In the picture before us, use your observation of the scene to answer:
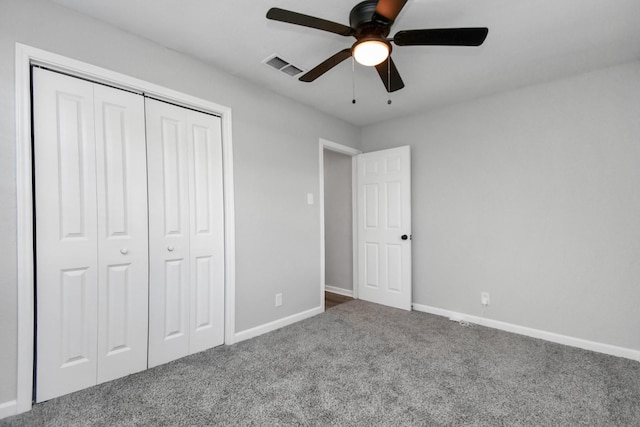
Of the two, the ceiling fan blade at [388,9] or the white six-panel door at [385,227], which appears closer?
the ceiling fan blade at [388,9]

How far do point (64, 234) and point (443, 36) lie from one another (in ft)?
8.27

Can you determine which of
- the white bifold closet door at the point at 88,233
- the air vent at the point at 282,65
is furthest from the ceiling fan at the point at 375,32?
the white bifold closet door at the point at 88,233

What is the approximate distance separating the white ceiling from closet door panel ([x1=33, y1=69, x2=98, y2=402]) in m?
0.62

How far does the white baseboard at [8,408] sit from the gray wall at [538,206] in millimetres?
3491

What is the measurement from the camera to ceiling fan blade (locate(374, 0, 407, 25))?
1338 mm

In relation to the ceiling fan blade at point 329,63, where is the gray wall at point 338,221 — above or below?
below

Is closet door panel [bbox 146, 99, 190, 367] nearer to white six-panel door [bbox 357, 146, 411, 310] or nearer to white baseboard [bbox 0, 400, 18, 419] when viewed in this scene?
white baseboard [bbox 0, 400, 18, 419]

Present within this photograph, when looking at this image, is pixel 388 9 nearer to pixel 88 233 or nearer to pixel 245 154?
pixel 245 154

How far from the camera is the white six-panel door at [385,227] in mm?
3555

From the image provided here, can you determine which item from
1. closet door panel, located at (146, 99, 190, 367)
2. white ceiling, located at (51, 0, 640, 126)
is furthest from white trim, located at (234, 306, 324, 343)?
white ceiling, located at (51, 0, 640, 126)

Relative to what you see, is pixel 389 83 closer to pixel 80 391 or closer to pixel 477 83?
pixel 477 83

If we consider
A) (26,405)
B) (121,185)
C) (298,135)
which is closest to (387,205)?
(298,135)

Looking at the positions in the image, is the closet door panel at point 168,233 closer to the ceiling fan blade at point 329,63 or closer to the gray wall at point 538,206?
the ceiling fan blade at point 329,63

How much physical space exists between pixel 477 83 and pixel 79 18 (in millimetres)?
3173
